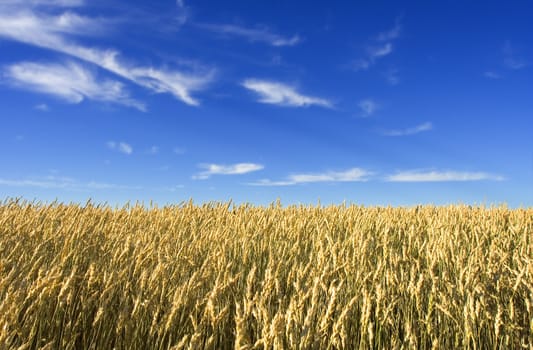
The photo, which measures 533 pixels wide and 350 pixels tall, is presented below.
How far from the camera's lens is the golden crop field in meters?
2.32

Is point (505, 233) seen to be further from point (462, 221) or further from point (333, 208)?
point (333, 208)

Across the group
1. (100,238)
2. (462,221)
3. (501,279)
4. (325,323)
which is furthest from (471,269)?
(100,238)

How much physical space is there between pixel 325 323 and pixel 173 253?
2.28 m

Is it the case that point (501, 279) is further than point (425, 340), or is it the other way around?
point (501, 279)

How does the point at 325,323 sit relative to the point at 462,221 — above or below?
below

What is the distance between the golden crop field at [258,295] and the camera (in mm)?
2318

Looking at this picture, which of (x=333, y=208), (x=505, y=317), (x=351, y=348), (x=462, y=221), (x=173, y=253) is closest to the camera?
(x=351, y=348)

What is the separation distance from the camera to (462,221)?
20.2 feet

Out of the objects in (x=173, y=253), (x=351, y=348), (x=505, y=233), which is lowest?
(x=351, y=348)

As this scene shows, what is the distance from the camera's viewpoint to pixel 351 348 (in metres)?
3.08

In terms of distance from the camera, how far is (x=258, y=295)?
3.49m

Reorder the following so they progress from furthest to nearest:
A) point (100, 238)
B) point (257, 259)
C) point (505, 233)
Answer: point (505, 233) → point (100, 238) → point (257, 259)

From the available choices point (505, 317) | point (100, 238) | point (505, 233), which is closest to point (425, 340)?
point (505, 317)

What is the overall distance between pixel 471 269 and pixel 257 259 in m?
1.96
